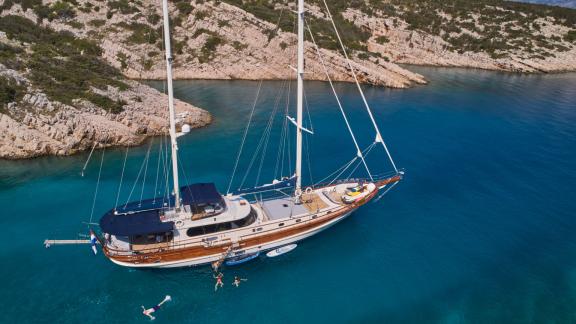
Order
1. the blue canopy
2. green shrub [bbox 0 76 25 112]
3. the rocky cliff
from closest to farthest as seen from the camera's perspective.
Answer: the blue canopy
green shrub [bbox 0 76 25 112]
the rocky cliff

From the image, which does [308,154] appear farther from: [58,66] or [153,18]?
[153,18]

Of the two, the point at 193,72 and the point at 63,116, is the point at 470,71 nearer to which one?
the point at 193,72

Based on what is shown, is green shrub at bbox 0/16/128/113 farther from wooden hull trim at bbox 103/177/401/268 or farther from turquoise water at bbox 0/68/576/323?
wooden hull trim at bbox 103/177/401/268

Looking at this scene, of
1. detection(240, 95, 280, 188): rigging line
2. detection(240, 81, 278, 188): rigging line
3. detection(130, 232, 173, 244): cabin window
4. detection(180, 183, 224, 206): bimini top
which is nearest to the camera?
detection(130, 232, 173, 244): cabin window

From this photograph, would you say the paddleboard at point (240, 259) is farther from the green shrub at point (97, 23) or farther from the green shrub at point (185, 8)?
the green shrub at point (185, 8)

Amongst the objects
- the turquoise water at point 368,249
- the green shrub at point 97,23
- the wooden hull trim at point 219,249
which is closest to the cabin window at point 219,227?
the wooden hull trim at point 219,249

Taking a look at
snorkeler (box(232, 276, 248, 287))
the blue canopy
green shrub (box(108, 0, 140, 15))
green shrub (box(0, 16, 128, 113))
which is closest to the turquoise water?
snorkeler (box(232, 276, 248, 287))
